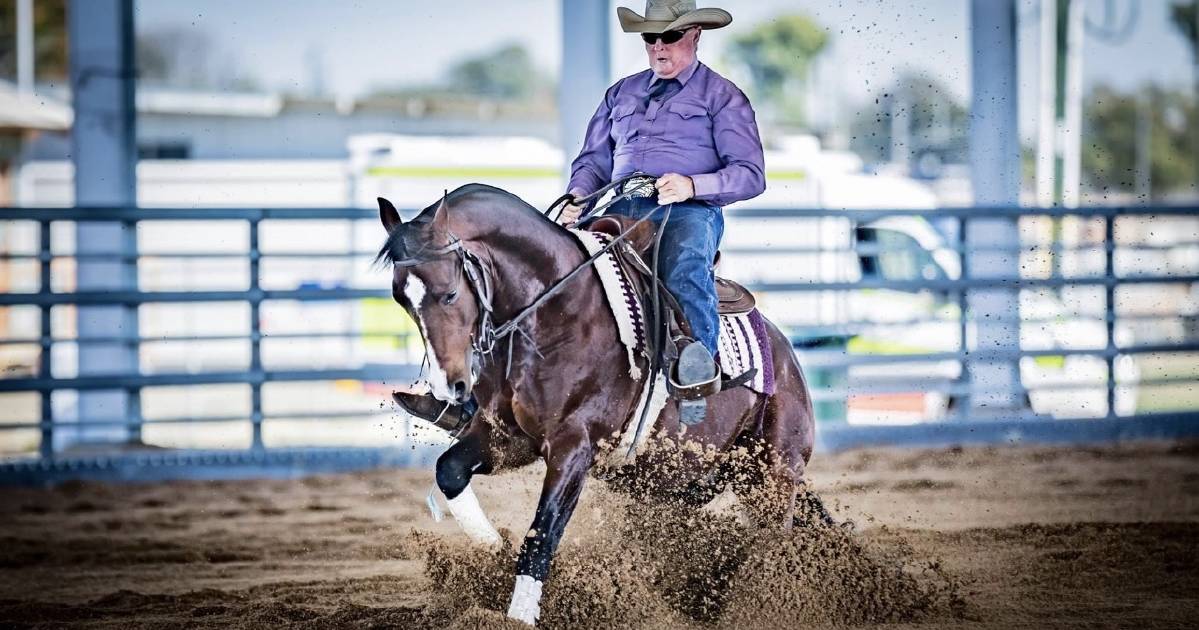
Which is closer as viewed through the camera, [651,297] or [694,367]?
[694,367]

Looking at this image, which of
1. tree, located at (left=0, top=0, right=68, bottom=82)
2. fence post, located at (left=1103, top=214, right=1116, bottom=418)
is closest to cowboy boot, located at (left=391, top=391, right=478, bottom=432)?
fence post, located at (left=1103, top=214, right=1116, bottom=418)

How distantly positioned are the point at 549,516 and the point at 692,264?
963 mm

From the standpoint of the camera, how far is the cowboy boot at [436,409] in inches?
161

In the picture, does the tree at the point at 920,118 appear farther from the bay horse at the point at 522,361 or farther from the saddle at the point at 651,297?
the bay horse at the point at 522,361

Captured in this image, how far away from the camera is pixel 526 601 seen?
3.73m

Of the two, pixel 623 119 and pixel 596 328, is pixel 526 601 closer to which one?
pixel 596 328

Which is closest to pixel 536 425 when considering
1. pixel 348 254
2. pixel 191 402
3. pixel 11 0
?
pixel 348 254

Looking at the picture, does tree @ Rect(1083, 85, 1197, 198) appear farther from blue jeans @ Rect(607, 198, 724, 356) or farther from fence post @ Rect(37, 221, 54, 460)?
blue jeans @ Rect(607, 198, 724, 356)

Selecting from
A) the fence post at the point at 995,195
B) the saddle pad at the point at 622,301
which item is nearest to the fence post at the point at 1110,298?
the fence post at the point at 995,195

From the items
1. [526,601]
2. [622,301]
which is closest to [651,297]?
[622,301]

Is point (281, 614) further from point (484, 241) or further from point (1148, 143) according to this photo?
point (1148, 143)

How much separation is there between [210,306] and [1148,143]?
122 ft

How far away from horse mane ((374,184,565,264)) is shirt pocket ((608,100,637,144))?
2.03 feet

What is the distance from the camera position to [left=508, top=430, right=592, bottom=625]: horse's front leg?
3744mm
